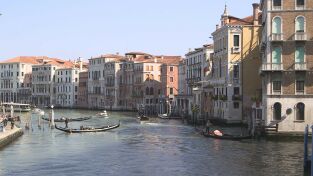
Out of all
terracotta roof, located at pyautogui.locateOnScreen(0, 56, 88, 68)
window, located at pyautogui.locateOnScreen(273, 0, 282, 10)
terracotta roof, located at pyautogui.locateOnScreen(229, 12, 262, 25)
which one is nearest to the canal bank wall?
window, located at pyautogui.locateOnScreen(273, 0, 282, 10)

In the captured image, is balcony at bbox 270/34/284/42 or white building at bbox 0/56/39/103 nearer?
balcony at bbox 270/34/284/42

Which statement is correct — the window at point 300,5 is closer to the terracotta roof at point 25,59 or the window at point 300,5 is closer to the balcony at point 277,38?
the balcony at point 277,38

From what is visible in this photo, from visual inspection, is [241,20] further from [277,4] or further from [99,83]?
[99,83]

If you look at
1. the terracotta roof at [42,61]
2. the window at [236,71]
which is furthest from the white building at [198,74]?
the terracotta roof at [42,61]

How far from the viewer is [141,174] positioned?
63.3ft

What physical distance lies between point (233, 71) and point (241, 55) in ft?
4.19

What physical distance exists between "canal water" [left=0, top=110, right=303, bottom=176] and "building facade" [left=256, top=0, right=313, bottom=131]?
6.55 feet

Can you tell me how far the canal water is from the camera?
19984 millimetres

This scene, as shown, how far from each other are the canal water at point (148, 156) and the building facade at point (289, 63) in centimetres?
200

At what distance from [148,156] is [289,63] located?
32.7 ft

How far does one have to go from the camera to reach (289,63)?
29.1 meters

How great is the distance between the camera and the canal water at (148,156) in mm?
19984

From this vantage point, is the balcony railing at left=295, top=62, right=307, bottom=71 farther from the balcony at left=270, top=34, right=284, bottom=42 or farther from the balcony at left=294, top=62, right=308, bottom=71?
the balcony at left=270, top=34, right=284, bottom=42

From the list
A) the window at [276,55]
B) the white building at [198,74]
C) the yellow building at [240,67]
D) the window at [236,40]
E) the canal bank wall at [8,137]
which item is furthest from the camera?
the white building at [198,74]
